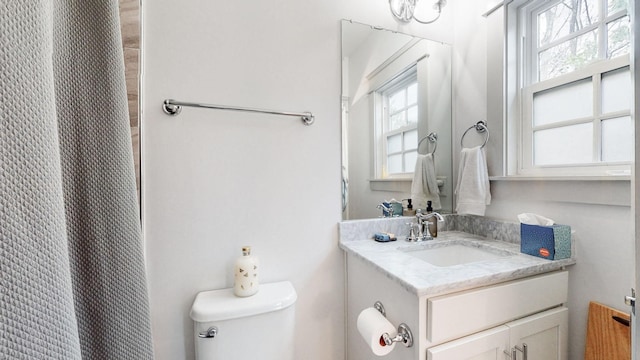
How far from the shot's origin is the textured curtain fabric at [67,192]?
21 cm

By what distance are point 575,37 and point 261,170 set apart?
1466 millimetres

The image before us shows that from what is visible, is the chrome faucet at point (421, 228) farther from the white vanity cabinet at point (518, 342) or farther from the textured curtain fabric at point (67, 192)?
the textured curtain fabric at point (67, 192)

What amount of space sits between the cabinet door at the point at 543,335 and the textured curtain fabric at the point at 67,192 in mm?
1114

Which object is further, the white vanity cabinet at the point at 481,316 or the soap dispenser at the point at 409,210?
the soap dispenser at the point at 409,210

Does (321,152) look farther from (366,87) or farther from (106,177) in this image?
(106,177)

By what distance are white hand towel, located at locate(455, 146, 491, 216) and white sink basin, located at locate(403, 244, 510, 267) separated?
0.20 metres

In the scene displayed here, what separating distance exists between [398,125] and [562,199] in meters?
0.78

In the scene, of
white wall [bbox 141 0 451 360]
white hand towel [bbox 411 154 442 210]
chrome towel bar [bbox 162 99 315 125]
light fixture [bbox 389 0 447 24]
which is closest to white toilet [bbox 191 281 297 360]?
white wall [bbox 141 0 451 360]

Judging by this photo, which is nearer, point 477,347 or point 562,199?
point 477,347

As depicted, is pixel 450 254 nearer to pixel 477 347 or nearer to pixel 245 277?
pixel 477 347

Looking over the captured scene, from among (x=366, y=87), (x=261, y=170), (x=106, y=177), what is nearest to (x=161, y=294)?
(x=261, y=170)

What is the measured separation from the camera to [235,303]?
0.95m

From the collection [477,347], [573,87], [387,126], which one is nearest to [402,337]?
[477,347]

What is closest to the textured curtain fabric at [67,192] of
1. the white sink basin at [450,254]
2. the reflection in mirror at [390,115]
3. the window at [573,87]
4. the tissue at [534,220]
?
the reflection in mirror at [390,115]
